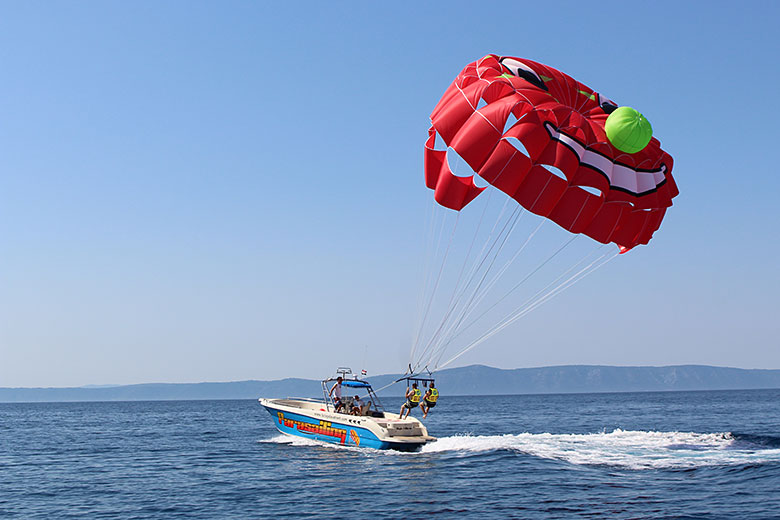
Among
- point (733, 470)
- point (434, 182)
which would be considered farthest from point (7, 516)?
point (733, 470)

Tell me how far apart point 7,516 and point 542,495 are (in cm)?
1212

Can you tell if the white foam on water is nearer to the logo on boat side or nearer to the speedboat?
the speedboat

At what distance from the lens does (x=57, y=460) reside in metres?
25.5

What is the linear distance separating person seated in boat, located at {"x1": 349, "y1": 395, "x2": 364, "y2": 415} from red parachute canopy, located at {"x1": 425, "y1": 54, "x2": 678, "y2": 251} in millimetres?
11783

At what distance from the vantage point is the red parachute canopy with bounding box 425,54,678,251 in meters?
14.6

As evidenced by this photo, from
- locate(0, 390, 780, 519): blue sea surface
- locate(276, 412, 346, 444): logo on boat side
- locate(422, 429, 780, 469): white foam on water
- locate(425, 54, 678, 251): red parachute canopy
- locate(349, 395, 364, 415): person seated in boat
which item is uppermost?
locate(425, 54, 678, 251): red parachute canopy

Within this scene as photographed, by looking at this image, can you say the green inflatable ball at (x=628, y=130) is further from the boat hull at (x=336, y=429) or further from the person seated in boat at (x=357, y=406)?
the person seated in boat at (x=357, y=406)

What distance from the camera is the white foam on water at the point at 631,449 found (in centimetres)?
2022

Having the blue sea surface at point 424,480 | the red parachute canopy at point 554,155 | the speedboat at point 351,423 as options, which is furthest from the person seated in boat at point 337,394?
the red parachute canopy at point 554,155

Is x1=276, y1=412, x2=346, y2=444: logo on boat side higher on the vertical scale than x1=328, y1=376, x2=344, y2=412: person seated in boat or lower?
lower

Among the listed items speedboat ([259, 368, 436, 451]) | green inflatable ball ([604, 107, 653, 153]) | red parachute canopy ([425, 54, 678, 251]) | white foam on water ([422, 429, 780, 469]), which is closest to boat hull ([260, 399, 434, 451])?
speedboat ([259, 368, 436, 451])

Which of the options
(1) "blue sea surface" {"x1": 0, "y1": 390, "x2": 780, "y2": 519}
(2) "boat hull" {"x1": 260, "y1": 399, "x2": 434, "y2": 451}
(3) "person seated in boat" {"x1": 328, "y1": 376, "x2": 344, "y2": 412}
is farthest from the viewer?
(3) "person seated in boat" {"x1": 328, "y1": 376, "x2": 344, "y2": 412}

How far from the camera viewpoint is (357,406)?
24547mm

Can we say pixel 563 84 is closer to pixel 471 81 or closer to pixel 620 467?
pixel 471 81
